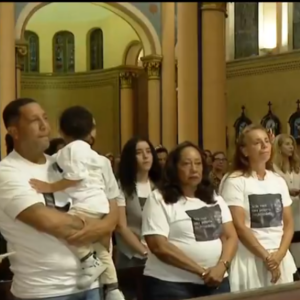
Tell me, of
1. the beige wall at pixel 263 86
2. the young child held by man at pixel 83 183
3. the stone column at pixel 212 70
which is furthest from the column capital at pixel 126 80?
the young child held by man at pixel 83 183

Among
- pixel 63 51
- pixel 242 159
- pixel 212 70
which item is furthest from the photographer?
pixel 63 51

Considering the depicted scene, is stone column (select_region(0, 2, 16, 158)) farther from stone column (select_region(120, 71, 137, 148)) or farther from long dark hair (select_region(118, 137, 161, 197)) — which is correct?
stone column (select_region(120, 71, 137, 148))

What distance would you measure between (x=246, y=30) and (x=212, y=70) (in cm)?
670

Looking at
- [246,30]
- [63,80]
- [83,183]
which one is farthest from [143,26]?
[83,183]

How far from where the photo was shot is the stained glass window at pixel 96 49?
18797 millimetres

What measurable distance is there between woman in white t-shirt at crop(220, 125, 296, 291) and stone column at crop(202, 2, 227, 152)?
16.3 ft

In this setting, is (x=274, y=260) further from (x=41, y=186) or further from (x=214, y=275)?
(x=41, y=186)

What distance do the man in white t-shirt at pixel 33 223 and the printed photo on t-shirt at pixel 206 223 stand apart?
793 millimetres

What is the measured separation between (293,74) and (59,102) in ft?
25.6

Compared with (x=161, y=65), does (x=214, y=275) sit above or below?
below

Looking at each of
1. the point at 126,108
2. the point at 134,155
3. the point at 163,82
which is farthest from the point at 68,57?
the point at 134,155

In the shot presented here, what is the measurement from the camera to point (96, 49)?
1900 centimetres

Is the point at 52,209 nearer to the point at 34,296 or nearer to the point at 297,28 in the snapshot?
the point at 34,296

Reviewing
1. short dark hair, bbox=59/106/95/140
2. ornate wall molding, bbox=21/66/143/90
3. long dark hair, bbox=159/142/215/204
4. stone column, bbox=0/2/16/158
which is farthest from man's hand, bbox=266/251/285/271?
ornate wall molding, bbox=21/66/143/90
